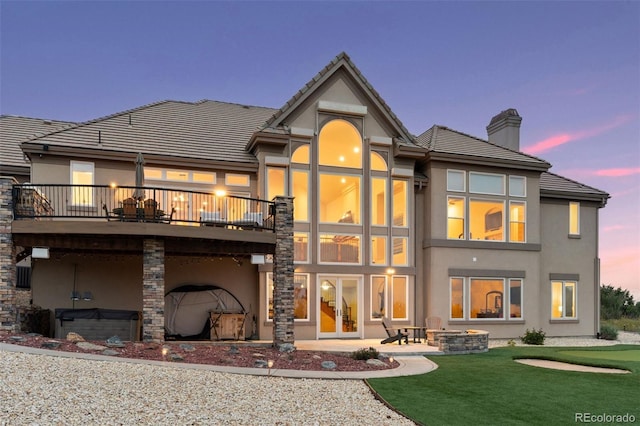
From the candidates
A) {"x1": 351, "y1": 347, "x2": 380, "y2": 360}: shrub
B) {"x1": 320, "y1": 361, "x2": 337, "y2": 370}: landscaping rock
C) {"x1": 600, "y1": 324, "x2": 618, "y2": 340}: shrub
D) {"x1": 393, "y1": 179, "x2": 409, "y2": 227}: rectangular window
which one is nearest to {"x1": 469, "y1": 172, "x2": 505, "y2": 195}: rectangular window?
{"x1": 393, "y1": 179, "x2": 409, "y2": 227}: rectangular window

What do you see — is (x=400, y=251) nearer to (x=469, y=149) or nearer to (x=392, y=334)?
(x=392, y=334)

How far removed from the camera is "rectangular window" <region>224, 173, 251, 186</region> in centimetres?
1705

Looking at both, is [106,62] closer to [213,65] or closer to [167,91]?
[213,65]

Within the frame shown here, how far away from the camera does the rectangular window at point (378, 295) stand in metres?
17.6

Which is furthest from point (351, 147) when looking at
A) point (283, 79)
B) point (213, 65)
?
point (283, 79)

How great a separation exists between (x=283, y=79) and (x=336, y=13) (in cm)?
5167

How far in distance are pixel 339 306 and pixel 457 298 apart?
496cm

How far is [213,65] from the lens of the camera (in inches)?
1668

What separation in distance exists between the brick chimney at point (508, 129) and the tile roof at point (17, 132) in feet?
67.1

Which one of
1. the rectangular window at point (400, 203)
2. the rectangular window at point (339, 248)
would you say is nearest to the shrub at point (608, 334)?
the rectangular window at point (400, 203)

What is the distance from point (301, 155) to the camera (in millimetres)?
17453

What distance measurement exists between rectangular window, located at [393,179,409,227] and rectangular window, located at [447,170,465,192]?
6.42 ft

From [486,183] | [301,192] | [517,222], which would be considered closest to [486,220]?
[517,222]
